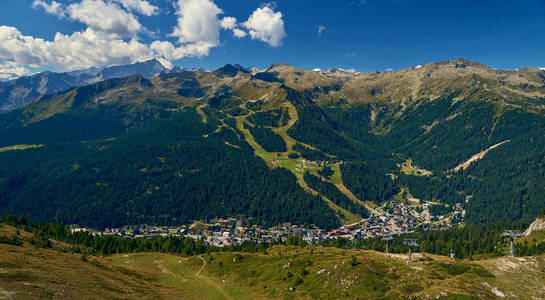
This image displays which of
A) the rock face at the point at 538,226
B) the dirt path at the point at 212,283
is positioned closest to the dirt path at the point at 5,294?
the dirt path at the point at 212,283

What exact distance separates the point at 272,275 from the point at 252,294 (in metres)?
10.0

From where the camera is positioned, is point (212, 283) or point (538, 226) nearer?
point (212, 283)

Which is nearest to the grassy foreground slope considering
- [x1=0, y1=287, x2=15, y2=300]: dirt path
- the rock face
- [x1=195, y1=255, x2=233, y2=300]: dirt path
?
[x1=195, y1=255, x2=233, y2=300]: dirt path

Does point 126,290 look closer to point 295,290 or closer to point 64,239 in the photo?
point 295,290

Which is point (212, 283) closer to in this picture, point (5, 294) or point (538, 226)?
point (5, 294)

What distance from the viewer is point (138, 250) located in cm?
13112

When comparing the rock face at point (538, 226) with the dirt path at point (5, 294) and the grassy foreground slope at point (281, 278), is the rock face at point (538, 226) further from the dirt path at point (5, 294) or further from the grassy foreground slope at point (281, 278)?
the dirt path at point (5, 294)

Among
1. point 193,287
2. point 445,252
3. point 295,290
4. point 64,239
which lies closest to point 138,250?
point 64,239

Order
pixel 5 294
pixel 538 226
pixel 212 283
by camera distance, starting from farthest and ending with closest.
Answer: pixel 538 226, pixel 212 283, pixel 5 294

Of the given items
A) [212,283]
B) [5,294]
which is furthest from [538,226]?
[5,294]

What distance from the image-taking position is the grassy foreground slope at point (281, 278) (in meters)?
60.4

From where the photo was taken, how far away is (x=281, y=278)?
89.4 metres

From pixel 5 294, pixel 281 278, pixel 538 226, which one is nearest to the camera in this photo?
pixel 5 294

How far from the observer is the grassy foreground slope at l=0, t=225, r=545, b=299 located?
60.4 metres
